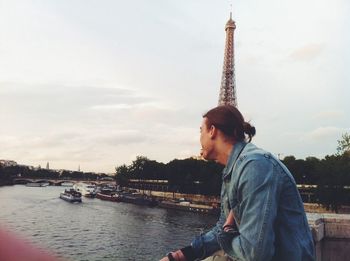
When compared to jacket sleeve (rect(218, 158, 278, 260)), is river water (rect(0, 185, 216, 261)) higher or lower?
lower

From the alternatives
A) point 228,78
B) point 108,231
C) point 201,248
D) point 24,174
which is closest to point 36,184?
point 24,174

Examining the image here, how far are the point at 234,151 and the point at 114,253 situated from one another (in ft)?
79.1

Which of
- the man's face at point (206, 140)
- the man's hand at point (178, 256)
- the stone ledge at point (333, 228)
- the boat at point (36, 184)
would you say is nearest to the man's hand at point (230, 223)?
the man's face at point (206, 140)

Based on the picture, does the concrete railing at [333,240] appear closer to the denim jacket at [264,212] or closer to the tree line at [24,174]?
the denim jacket at [264,212]

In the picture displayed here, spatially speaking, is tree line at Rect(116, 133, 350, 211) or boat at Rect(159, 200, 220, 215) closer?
tree line at Rect(116, 133, 350, 211)

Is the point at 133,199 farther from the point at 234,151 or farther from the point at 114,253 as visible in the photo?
the point at 234,151

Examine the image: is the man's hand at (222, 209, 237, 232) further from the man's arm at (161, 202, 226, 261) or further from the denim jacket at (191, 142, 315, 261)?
the man's arm at (161, 202, 226, 261)

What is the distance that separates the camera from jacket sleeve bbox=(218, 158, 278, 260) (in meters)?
1.40

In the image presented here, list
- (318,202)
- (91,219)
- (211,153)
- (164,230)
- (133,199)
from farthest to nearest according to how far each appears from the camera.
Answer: (133,199) → (318,202) → (91,219) → (164,230) → (211,153)

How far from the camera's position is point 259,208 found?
142 cm

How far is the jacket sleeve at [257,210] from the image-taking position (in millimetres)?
1403

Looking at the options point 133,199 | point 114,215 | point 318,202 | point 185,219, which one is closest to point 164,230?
point 185,219

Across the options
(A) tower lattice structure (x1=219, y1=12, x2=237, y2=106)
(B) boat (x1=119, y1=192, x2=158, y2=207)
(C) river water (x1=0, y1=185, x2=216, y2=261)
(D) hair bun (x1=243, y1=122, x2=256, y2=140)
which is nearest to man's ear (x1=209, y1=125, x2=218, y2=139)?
(D) hair bun (x1=243, y1=122, x2=256, y2=140)

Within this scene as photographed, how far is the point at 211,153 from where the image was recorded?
184 cm
